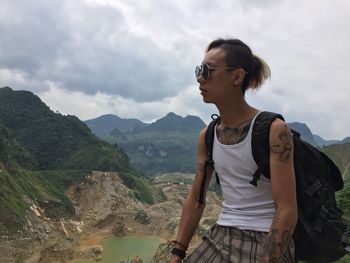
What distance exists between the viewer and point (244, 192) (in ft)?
8.59

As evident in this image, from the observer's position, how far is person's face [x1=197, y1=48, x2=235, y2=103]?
2754 millimetres

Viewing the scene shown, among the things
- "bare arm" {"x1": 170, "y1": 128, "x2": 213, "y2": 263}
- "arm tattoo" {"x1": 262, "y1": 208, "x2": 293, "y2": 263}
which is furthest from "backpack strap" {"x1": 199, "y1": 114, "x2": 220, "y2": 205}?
"arm tattoo" {"x1": 262, "y1": 208, "x2": 293, "y2": 263}

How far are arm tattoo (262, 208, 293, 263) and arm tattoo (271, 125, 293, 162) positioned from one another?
0.29 meters

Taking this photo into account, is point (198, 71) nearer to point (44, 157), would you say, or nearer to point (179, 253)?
point (179, 253)

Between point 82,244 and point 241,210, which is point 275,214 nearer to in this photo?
point 241,210

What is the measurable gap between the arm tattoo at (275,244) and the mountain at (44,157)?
41419 millimetres

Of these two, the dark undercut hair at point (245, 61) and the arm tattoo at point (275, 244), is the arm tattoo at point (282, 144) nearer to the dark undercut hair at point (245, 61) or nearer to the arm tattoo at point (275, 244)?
the arm tattoo at point (275, 244)

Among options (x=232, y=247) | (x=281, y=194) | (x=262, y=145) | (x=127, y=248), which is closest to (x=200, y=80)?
(x=262, y=145)

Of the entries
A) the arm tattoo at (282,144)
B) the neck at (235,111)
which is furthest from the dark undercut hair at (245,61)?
the arm tattoo at (282,144)

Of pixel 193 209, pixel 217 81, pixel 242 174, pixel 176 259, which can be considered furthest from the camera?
pixel 193 209

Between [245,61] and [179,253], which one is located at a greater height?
[245,61]

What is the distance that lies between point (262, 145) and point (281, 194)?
0.93ft

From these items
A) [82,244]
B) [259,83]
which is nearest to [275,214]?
[259,83]

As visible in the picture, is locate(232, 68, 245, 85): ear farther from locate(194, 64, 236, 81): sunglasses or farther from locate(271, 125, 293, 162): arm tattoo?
locate(271, 125, 293, 162): arm tattoo
